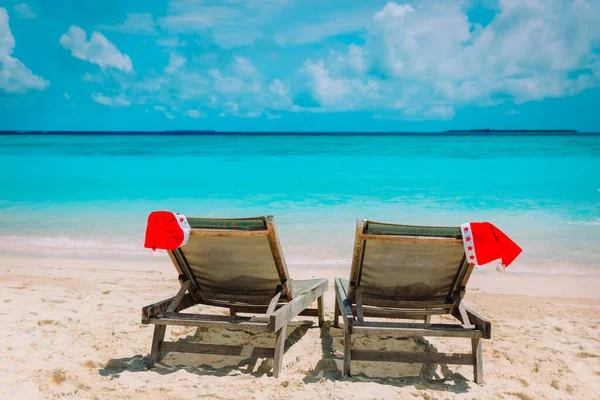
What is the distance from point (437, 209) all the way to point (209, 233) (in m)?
10.6

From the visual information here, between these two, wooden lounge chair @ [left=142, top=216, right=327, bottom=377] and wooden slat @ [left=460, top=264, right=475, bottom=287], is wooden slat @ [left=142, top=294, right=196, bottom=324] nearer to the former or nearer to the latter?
wooden lounge chair @ [left=142, top=216, right=327, bottom=377]

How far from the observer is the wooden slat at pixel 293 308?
3.13 m

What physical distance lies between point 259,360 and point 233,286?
552 millimetres

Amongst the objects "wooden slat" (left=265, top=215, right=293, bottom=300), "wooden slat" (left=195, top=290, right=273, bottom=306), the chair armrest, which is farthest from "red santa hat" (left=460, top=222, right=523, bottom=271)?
"wooden slat" (left=195, top=290, right=273, bottom=306)

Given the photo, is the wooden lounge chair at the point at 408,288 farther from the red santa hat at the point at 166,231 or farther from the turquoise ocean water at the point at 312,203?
the turquoise ocean water at the point at 312,203

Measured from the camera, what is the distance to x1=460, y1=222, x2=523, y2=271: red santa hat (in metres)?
3.12

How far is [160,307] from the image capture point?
→ 3443 mm

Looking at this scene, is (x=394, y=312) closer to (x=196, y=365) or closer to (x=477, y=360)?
(x=477, y=360)

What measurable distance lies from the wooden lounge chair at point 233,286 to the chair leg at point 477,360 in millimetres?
1165

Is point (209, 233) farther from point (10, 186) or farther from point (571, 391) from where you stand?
point (10, 186)

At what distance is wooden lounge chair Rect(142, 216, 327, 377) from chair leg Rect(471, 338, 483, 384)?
1.16 meters

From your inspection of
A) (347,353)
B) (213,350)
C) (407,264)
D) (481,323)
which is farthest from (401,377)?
(213,350)

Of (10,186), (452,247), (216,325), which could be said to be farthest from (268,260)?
(10,186)

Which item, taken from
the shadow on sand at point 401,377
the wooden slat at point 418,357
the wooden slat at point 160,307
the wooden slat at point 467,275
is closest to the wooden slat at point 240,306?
the wooden slat at point 160,307
